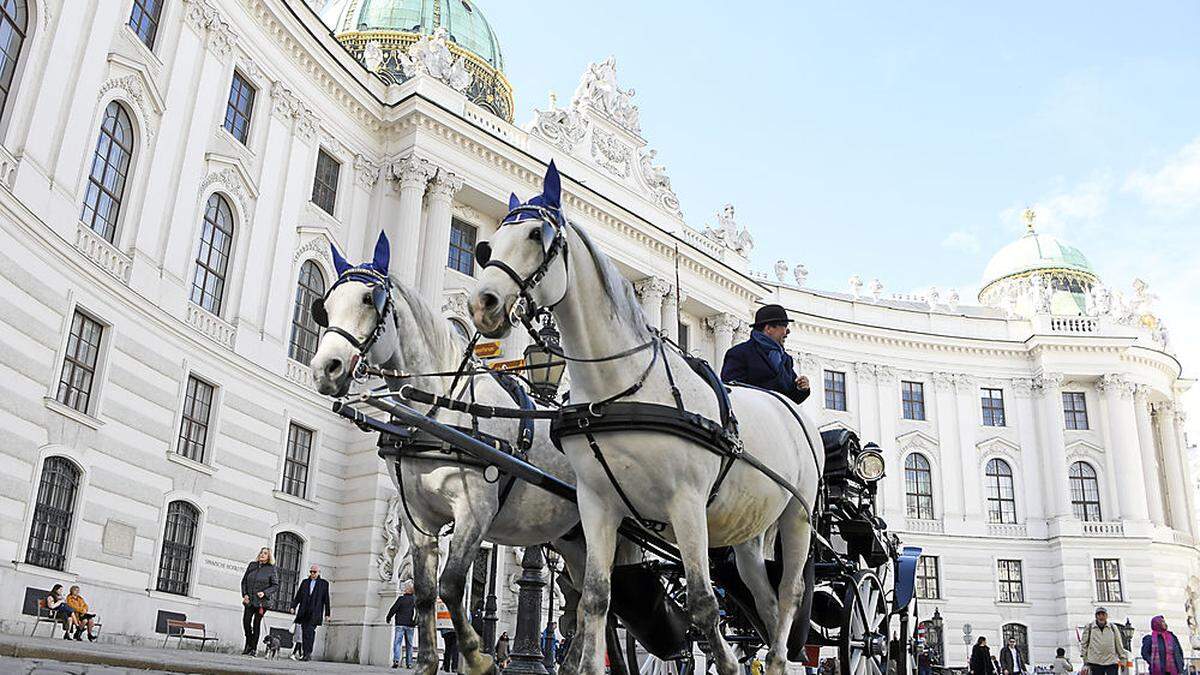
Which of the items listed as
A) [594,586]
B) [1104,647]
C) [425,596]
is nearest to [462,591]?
[425,596]

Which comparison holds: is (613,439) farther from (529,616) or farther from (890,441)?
(890,441)

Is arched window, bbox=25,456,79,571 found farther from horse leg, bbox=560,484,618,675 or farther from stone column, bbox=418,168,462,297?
horse leg, bbox=560,484,618,675

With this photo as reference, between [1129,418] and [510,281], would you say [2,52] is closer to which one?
[510,281]

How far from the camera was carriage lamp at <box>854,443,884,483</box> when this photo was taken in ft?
26.1

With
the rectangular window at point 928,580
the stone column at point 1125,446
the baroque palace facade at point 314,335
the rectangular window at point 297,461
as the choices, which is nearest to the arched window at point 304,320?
the baroque palace facade at point 314,335

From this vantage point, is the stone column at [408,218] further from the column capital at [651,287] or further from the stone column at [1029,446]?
the stone column at [1029,446]

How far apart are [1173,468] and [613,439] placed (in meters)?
50.3

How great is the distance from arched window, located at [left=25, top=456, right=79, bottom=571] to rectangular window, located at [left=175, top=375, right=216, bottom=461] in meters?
3.32

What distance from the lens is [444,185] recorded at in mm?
28547

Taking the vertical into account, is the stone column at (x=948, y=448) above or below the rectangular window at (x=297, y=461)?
above

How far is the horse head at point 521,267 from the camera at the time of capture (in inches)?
182

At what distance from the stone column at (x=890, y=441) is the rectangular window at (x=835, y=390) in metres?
1.59

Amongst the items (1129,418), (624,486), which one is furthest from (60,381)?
(1129,418)

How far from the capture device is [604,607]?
15.5 feet
